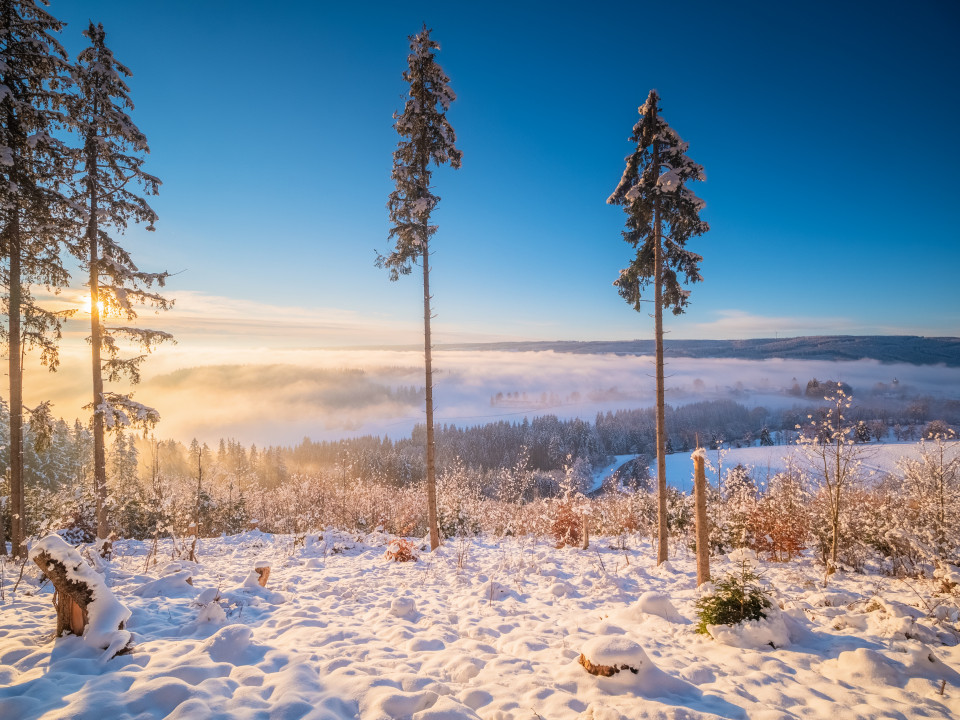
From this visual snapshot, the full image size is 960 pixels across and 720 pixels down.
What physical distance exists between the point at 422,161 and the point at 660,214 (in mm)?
7332

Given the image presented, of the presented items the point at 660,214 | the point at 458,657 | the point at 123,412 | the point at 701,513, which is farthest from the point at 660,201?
the point at 123,412

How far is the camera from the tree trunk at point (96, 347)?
10.6m

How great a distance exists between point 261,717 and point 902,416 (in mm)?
112371

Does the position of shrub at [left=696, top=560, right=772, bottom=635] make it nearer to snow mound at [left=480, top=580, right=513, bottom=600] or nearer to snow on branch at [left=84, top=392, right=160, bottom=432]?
snow mound at [left=480, top=580, right=513, bottom=600]

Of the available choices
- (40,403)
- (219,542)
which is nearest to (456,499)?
(219,542)

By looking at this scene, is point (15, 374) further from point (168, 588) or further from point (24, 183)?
point (168, 588)

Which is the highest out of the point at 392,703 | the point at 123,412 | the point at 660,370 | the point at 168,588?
the point at 660,370

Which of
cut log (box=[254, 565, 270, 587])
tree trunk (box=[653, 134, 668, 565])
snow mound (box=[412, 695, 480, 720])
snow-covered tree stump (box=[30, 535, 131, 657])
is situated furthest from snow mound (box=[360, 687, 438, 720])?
tree trunk (box=[653, 134, 668, 565])

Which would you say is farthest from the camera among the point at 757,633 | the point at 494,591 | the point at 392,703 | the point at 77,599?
the point at 494,591

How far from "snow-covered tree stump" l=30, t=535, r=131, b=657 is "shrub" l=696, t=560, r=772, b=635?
7704 millimetres

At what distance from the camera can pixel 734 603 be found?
5988mm

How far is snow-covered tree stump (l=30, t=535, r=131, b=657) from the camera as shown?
4.39m

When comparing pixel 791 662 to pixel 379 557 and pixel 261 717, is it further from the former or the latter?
pixel 379 557

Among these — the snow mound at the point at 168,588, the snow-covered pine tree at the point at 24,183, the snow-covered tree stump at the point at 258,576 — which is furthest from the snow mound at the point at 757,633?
the snow-covered pine tree at the point at 24,183
